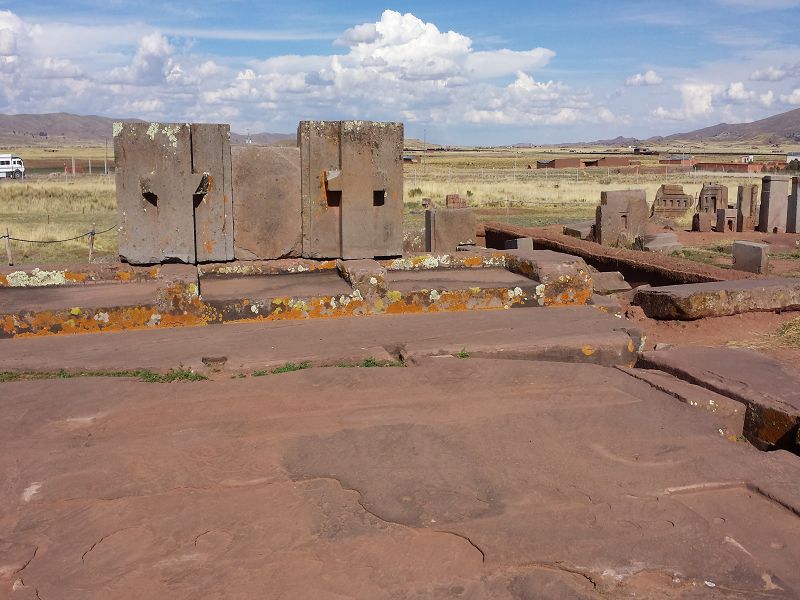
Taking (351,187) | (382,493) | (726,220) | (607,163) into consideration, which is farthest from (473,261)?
(607,163)

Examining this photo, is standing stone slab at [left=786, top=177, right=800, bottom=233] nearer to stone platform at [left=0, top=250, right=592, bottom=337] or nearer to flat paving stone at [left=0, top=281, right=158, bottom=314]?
stone platform at [left=0, top=250, right=592, bottom=337]

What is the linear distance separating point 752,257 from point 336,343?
9500 millimetres

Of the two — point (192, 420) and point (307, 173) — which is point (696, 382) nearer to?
point (192, 420)

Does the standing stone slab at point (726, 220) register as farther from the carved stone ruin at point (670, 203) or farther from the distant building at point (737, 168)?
the distant building at point (737, 168)

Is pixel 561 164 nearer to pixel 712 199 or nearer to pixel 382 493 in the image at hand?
pixel 712 199

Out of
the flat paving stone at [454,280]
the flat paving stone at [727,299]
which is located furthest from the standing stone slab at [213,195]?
the flat paving stone at [727,299]

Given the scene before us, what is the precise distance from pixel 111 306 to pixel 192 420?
7.26 ft

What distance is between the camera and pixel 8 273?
6098 mm

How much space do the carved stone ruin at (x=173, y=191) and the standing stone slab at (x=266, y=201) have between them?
0.14 m

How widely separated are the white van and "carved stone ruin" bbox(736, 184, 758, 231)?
38.3 meters

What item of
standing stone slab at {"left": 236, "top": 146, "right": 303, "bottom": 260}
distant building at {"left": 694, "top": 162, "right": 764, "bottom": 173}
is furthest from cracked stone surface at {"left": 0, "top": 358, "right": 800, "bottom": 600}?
distant building at {"left": 694, "top": 162, "right": 764, "bottom": 173}

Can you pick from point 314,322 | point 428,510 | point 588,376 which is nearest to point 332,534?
point 428,510

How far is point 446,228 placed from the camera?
13641mm

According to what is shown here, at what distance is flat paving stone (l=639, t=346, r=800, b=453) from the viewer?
140 inches
